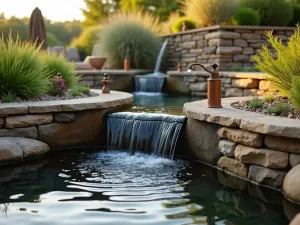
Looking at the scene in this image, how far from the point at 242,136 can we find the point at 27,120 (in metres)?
2.62

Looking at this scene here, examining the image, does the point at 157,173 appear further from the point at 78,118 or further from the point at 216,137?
the point at 78,118

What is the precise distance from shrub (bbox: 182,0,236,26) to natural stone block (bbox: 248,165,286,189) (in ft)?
26.5

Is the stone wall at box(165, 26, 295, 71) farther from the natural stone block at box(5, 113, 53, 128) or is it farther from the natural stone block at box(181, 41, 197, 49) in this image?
the natural stone block at box(5, 113, 53, 128)

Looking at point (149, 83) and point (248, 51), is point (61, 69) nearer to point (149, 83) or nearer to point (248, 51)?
point (149, 83)

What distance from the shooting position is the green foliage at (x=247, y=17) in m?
11.1

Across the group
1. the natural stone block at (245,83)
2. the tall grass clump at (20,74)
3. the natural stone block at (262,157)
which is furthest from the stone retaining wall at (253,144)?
the natural stone block at (245,83)

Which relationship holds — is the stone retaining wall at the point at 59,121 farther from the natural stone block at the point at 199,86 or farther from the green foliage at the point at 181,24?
the green foliage at the point at 181,24

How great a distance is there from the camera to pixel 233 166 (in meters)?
4.42

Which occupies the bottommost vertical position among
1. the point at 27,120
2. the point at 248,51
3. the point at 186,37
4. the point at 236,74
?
the point at 27,120

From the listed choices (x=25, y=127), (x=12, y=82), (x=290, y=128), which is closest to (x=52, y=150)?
(x=25, y=127)

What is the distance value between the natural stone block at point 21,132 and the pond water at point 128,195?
48 cm

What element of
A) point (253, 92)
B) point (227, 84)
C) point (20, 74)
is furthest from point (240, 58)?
point (20, 74)

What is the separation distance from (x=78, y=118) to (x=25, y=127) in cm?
70

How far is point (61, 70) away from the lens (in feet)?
24.6
